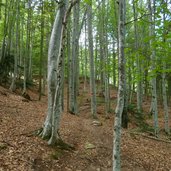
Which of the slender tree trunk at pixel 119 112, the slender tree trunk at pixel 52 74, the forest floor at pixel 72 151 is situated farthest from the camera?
the slender tree trunk at pixel 52 74

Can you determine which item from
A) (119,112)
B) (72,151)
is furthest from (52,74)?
(119,112)

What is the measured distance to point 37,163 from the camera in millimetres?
5109

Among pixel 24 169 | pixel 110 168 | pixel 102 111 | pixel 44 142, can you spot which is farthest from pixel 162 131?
pixel 24 169

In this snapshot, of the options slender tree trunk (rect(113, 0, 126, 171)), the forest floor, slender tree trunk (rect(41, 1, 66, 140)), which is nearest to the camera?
slender tree trunk (rect(113, 0, 126, 171))

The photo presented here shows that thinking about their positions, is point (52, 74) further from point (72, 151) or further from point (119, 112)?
point (119, 112)

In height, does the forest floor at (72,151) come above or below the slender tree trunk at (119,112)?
below

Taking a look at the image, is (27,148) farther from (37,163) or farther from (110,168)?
(110,168)

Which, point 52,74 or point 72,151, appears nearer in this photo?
point 72,151

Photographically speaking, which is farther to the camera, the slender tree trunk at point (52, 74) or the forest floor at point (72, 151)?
the slender tree trunk at point (52, 74)

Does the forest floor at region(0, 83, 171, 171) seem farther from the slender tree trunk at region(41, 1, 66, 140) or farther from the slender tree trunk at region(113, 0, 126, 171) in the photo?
the slender tree trunk at region(113, 0, 126, 171)

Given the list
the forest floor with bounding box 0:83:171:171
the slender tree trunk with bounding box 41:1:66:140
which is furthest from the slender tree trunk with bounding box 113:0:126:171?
the slender tree trunk with bounding box 41:1:66:140

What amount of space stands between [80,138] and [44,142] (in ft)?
5.67

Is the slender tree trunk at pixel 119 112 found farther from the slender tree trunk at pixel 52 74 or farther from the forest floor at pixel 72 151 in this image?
the slender tree trunk at pixel 52 74

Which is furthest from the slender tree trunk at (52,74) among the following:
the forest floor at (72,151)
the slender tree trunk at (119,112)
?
the slender tree trunk at (119,112)
